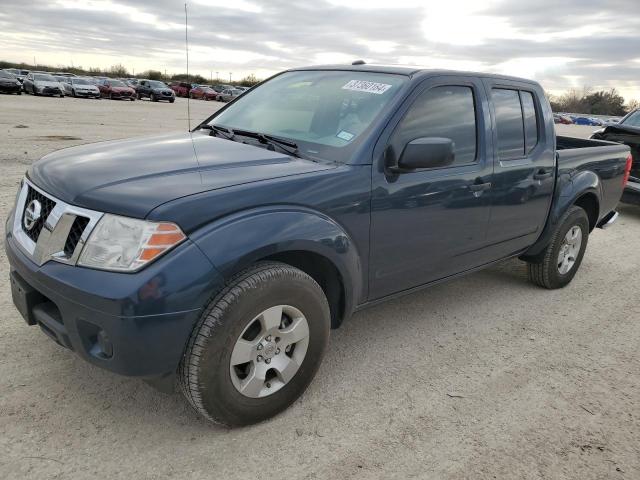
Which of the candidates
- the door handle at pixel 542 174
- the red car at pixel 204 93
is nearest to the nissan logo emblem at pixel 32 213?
the door handle at pixel 542 174

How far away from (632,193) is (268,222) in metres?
7.44

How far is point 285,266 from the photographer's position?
2629mm

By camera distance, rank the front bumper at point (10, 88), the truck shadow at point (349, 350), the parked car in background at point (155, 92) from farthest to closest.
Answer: the parked car in background at point (155, 92) < the front bumper at point (10, 88) < the truck shadow at point (349, 350)

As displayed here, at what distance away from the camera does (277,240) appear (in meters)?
2.52

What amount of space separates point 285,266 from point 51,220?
1.09 meters

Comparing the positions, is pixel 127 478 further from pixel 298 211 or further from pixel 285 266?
pixel 298 211

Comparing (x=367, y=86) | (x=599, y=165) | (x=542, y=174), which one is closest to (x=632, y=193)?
(x=599, y=165)

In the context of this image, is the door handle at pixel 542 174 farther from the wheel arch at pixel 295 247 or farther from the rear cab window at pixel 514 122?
the wheel arch at pixel 295 247

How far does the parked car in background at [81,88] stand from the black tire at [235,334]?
36.8m

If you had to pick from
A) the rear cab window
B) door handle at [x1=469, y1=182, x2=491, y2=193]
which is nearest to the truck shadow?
door handle at [x1=469, y1=182, x2=491, y2=193]

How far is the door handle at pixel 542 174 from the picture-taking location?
13.8ft

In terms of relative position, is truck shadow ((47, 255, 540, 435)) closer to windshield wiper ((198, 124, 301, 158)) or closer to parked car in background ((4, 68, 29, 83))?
windshield wiper ((198, 124, 301, 158))

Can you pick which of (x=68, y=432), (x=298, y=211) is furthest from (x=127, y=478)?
(x=298, y=211)

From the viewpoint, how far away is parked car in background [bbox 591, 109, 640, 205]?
8.06 metres
